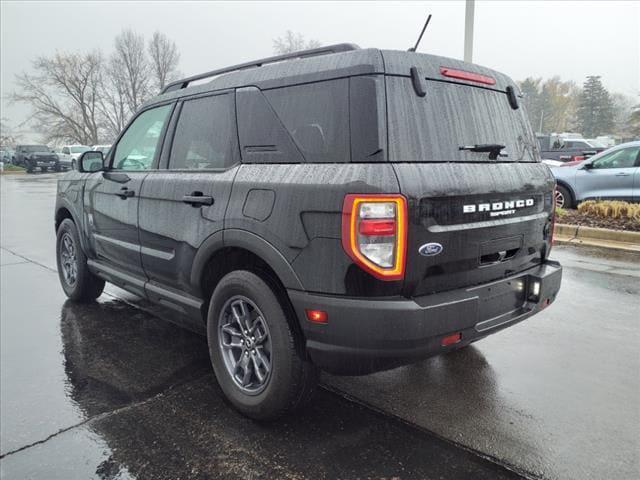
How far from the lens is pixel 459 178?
246 centimetres

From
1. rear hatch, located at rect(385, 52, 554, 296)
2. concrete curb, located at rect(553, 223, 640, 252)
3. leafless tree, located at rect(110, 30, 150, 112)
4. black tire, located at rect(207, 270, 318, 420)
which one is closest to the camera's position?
rear hatch, located at rect(385, 52, 554, 296)

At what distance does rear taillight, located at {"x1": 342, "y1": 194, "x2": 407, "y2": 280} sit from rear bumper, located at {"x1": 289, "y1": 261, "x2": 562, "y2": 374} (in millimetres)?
171

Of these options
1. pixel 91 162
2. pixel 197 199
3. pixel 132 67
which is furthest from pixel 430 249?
pixel 132 67

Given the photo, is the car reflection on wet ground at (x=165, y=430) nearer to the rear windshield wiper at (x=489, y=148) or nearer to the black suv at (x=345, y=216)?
the black suv at (x=345, y=216)

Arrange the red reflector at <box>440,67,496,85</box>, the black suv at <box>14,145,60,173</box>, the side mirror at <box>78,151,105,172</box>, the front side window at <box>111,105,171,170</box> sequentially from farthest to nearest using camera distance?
the black suv at <box>14,145,60,173</box>, the side mirror at <box>78,151,105,172</box>, the front side window at <box>111,105,171,170</box>, the red reflector at <box>440,67,496,85</box>

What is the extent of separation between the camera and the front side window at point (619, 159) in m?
9.41

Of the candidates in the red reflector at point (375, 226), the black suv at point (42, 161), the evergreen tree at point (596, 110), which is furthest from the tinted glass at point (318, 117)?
the evergreen tree at point (596, 110)

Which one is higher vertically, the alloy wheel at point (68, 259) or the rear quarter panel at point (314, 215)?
the rear quarter panel at point (314, 215)

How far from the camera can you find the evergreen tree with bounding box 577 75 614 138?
7694cm

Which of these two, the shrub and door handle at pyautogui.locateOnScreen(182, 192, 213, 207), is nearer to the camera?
door handle at pyautogui.locateOnScreen(182, 192, 213, 207)

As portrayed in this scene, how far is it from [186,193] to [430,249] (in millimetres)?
1693

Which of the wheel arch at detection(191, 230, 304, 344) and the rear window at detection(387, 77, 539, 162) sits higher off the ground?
the rear window at detection(387, 77, 539, 162)

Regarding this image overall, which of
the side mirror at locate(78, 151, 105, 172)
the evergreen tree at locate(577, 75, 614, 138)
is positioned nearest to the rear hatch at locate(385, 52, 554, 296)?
the side mirror at locate(78, 151, 105, 172)

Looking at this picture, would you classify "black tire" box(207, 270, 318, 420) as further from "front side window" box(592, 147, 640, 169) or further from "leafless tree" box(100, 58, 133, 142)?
"leafless tree" box(100, 58, 133, 142)
